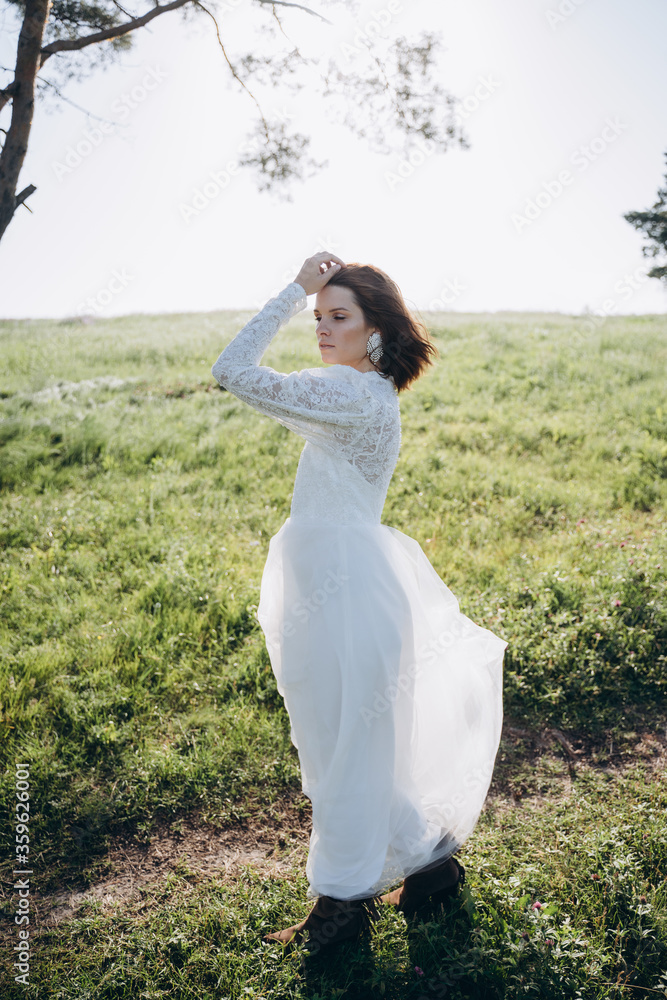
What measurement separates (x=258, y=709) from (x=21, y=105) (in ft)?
14.5

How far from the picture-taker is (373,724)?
8.16 feet

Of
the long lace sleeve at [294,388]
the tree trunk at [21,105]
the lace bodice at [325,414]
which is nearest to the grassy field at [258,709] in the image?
the lace bodice at [325,414]

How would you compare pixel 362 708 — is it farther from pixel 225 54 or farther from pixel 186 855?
pixel 225 54

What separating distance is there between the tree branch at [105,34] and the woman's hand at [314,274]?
3.45 meters

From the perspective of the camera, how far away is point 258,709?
4.02 metres

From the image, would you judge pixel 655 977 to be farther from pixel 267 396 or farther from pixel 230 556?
pixel 230 556

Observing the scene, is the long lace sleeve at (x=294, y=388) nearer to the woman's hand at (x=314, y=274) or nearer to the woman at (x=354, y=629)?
the woman at (x=354, y=629)

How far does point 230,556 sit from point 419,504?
2.30 meters

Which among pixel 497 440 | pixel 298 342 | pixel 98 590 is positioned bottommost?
pixel 98 590

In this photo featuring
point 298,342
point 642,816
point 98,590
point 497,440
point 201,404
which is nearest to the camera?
point 642,816

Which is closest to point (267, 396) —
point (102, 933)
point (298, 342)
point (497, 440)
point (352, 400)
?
point (352, 400)

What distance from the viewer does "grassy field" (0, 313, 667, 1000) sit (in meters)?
2.59

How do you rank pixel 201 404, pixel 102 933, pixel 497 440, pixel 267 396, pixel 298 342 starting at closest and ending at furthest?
pixel 267 396 → pixel 102 933 → pixel 497 440 → pixel 201 404 → pixel 298 342

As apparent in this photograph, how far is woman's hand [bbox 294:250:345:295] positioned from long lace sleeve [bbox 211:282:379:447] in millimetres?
175
